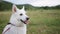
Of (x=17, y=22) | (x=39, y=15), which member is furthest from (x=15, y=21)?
(x=39, y=15)

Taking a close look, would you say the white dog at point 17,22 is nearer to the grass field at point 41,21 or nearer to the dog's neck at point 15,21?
the dog's neck at point 15,21

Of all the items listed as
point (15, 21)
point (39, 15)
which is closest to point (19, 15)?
point (15, 21)

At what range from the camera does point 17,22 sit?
2125mm

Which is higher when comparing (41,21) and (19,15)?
(19,15)

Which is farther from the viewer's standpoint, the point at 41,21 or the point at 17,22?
the point at 41,21

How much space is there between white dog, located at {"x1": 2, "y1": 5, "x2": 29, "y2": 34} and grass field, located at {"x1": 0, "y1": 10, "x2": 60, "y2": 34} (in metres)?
0.28

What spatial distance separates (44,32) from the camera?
2424 mm

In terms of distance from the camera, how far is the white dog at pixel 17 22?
6.86ft

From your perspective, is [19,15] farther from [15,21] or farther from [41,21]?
[41,21]

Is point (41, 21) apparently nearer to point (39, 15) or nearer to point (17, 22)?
point (39, 15)

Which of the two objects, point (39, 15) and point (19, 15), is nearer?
point (19, 15)

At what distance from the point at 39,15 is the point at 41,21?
0.09 m

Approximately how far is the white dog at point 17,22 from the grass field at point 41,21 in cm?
28

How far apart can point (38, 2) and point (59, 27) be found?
1.51ft
